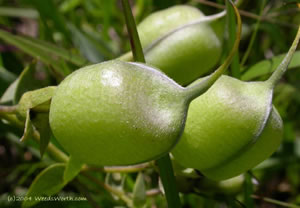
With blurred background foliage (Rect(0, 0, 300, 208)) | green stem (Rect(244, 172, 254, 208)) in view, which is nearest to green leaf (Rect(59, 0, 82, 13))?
blurred background foliage (Rect(0, 0, 300, 208))

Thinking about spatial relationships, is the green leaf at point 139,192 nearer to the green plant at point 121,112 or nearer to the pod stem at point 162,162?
the pod stem at point 162,162

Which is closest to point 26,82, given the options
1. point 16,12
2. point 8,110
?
point 8,110

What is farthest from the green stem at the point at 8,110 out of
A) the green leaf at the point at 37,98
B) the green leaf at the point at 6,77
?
the green leaf at the point at 6,77

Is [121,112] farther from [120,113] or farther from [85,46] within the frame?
[85,46]

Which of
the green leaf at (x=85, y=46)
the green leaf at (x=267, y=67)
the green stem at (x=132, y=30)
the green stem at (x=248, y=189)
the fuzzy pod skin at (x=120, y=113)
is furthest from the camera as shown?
the green leaf at (x=85, y=46)

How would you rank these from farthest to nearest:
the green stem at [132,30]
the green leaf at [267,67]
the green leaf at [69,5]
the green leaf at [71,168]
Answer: the green leaf at [69,5], the green leaf at [267,67], the green leaf at [71,168], the green stem at [132,30]

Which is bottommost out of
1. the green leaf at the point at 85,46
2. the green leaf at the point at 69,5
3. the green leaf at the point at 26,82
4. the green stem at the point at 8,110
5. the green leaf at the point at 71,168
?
the green leaf at the point at 85,46

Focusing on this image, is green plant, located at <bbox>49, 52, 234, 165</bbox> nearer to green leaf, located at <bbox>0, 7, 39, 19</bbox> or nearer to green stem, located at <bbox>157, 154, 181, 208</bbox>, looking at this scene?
green stem, located at <bbox>157, 154, 181, 208</bbox>

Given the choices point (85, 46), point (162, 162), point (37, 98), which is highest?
point (37, 98)
